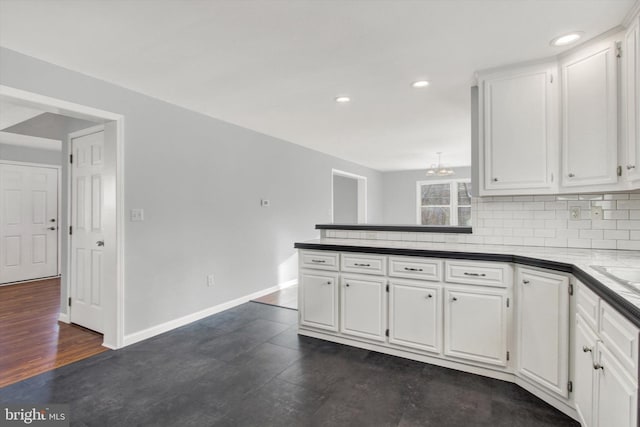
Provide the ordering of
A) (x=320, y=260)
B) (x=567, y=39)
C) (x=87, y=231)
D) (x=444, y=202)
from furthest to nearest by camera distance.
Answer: (x=444, y=202), (x=87, y=231), (x=320, y=260), (x=567, y=39)

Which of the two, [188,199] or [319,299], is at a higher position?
[188,199]

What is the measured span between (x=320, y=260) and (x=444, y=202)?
6.75 meters

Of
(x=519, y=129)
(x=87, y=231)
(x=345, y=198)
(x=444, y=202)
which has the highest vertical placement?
(x=519, y=129)

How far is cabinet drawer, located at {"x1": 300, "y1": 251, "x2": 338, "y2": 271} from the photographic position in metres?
3.01

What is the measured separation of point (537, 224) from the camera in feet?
8.91

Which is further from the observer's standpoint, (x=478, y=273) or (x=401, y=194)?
(x=401, y=194)

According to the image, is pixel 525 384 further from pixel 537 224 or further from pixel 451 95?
pixel 451 95

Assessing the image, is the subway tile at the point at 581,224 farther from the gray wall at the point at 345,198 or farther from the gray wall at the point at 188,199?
the gray wall at the point at 345,198

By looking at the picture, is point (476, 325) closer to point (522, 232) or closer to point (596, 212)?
point (522, 232)

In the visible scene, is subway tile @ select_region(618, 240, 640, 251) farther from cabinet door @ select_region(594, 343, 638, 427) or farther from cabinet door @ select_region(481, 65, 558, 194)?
→ cabinet door @ select_region(594, 343, 638, 427)

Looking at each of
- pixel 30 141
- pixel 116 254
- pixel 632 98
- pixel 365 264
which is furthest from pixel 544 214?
pixel 30 141

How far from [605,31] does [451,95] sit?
127cm

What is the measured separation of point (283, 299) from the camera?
4508mm

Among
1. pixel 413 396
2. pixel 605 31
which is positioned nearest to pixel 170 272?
pixel 413 396
